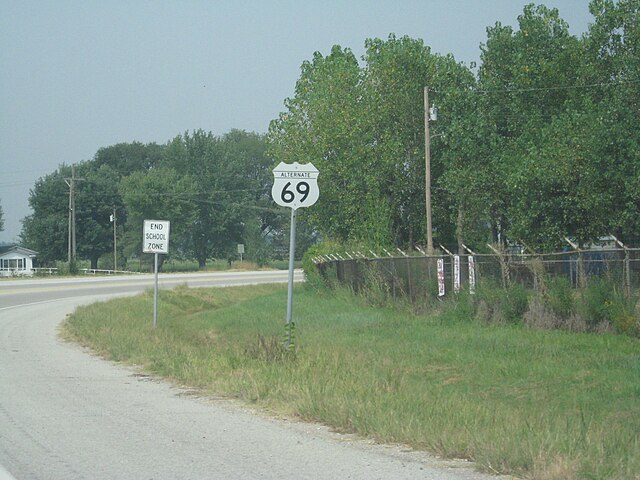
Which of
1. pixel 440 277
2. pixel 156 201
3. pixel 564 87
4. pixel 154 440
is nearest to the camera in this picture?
pixel 154 440

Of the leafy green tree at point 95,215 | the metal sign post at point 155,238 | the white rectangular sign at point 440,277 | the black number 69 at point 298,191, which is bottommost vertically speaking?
the white rectangular sign at point 440,277

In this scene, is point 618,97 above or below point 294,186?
above

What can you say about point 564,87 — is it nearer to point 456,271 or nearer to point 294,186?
point 456,271

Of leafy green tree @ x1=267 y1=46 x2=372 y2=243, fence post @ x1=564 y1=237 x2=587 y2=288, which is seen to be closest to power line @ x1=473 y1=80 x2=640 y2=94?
leafy green tree @ x1=267 y1=46 x2=372 y2=243

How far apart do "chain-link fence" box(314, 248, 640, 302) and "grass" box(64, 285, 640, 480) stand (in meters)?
1.40

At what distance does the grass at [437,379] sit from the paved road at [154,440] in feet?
1.43

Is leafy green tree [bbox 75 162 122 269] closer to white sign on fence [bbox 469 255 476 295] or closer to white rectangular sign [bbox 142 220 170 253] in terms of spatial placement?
white rectangular sign [bbox 142 220 170 253]

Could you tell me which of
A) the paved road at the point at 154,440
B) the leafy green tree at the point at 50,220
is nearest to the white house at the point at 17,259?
the leafy green tree at the point at 50,220

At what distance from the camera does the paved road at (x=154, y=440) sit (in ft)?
25.2

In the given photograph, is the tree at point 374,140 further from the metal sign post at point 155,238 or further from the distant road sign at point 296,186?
the distant road sign at point 296,186

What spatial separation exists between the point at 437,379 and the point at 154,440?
6.77 meters

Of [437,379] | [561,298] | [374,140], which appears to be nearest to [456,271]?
[561,298]

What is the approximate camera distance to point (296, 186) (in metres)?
14.6

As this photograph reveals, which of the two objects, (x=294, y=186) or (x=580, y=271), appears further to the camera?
(x=580, y=271)
